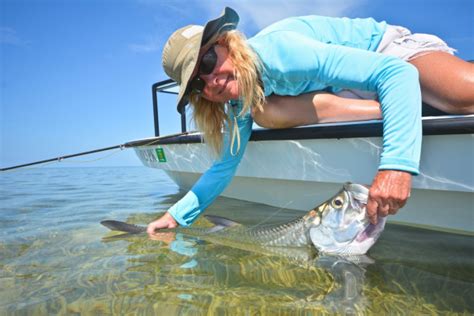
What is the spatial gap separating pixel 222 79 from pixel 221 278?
98 cm

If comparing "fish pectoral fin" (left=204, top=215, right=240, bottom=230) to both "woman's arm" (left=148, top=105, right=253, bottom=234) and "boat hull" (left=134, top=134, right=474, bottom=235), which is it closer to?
"woman's arm" (left=148, top=105, right=253, bottom=234)

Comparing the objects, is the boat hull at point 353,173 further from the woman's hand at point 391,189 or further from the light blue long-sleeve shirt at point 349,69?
the woman's hand at point 391,189

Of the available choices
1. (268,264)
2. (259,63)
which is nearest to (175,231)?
(268,264)

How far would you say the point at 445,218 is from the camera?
2258mm

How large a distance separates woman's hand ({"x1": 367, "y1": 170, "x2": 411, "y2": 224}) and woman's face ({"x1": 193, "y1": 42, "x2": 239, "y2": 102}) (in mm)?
833

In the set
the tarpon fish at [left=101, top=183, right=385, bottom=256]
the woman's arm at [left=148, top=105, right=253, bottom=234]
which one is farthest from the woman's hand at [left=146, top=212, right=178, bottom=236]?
the tarpon fish at [left=101, top=183, right=385, bottom=256]

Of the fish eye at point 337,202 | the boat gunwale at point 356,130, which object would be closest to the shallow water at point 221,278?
the fish eye at point 337,202

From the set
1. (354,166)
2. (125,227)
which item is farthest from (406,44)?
(125,227)

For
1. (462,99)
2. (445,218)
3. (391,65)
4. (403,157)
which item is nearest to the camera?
(403,157)

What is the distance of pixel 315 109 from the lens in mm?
2316

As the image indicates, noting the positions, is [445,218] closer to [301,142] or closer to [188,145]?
[301,142]

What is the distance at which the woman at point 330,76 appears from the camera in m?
1.62

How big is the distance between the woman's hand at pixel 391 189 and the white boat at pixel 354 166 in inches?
21.5

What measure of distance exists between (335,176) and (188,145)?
5.85 ft
